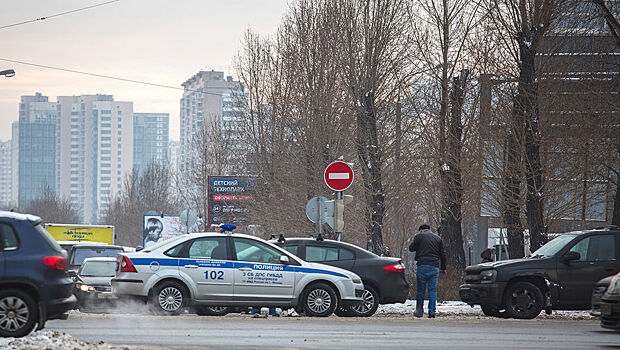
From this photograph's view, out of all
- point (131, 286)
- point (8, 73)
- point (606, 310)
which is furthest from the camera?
point (8, 73)

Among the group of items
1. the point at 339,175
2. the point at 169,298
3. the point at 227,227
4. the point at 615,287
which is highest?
the point at 339,175

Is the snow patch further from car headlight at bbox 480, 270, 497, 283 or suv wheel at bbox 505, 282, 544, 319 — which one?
suv wheel at bbox 505, 282, 544, 319

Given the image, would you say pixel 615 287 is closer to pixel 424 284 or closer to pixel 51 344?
pixel 424 284

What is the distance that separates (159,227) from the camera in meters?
62.8

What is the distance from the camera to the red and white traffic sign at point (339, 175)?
70.5 ft

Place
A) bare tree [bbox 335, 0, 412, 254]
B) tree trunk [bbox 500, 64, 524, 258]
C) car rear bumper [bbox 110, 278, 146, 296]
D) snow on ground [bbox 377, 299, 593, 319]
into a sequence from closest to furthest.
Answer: car rear bumper [bbox 110, 278, 146, 296] → snow on ground [bbox 377, 299, 593, 319] → tree trunk [bbox 500, 64, 524, 258] → bare tree [bbox 335, 0, 412, 254]

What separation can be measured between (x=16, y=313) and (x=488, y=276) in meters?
9.26

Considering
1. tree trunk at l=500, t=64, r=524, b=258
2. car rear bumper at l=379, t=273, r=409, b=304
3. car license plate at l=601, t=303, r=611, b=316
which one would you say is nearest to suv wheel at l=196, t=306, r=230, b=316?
car rear bumper at l=379, t=273, r=409, b=304

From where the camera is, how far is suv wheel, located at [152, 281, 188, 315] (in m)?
15.8

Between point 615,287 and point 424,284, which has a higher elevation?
point 615,287

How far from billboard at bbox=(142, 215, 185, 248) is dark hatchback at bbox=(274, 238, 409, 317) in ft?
145

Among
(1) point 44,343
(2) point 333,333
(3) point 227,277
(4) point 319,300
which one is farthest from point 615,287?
(1) point 44,343

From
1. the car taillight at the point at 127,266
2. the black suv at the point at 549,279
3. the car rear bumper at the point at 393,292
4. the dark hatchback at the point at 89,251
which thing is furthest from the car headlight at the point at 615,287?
Answer: the dark hatchback at the point at 89,251

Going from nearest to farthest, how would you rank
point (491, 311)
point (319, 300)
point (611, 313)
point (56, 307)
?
point (56, 307) → point (611, 313) → point (319, 300) → point (491, 311)
